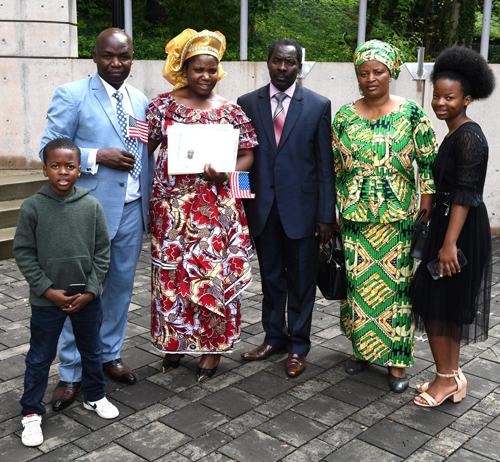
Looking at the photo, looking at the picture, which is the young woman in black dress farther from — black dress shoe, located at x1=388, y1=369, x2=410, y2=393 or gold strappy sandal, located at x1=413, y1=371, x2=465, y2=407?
black dress shoe, located at x1=388, y1=369, x2=410, y2=393

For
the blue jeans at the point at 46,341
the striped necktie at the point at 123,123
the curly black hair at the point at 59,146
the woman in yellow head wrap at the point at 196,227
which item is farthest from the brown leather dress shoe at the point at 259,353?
the curly black hair at the point at 59,146

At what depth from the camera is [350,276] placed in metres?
4.45

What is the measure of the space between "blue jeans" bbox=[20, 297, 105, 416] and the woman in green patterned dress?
1753mm

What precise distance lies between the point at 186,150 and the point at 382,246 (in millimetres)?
1427

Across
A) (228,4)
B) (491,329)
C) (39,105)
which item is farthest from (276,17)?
(491,329)

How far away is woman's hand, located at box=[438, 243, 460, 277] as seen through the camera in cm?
386

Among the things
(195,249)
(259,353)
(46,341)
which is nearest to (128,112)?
(195,249)

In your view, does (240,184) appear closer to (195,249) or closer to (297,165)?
(297,165)

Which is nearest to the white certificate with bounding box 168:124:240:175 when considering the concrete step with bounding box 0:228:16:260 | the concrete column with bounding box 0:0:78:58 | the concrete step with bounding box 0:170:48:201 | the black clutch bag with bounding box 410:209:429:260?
the black clutch bag with bounding box 410:209:429:260

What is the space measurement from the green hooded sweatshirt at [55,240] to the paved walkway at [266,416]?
820mm

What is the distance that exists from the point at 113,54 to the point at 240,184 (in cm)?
117

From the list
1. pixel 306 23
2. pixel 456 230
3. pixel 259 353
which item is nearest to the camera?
pixel 456 230

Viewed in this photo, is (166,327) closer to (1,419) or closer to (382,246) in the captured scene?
(1,419)

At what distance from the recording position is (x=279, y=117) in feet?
14.9
